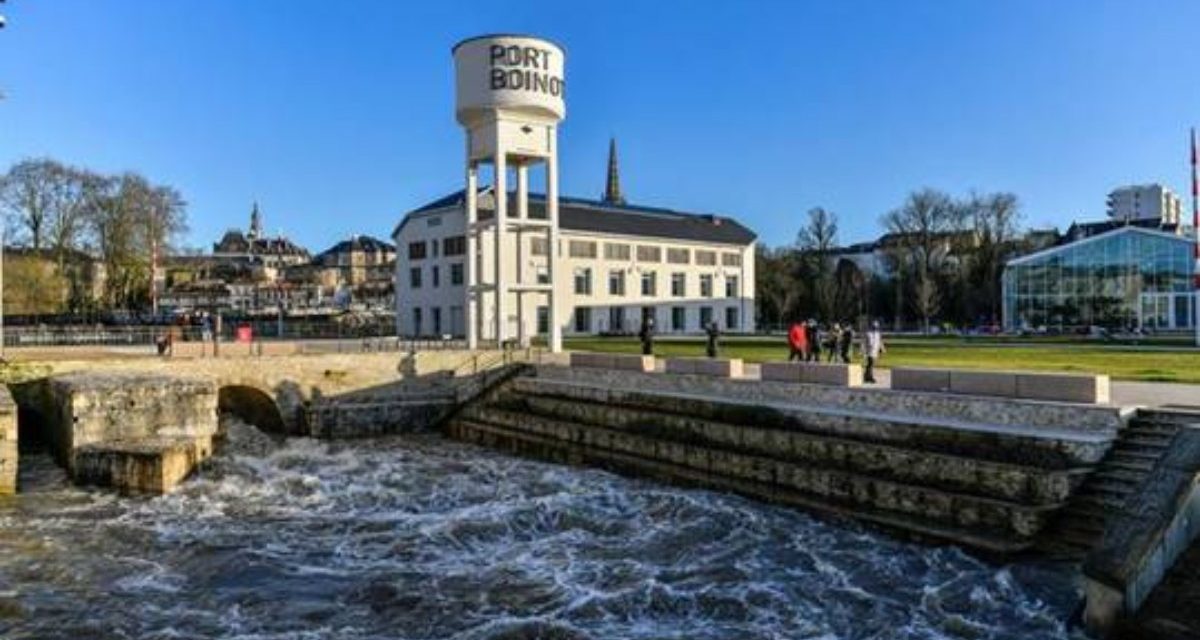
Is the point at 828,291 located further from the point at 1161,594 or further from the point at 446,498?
the point at 1161,594

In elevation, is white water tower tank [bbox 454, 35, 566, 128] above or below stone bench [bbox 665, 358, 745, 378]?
above

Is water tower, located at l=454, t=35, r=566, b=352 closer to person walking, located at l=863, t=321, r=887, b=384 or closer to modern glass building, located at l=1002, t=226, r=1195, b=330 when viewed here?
person walking, located at l=863, t=321, r=887, b=384

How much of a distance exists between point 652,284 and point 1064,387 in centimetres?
5687

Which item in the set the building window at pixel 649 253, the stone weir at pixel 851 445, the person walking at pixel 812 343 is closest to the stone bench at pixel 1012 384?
the stone weir at pixel 851 445

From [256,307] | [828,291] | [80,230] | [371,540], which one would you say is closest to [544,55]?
[371,540]

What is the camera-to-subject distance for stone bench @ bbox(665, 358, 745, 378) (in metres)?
24.8

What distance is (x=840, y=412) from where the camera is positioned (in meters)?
19.7

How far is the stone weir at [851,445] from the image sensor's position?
14812mm

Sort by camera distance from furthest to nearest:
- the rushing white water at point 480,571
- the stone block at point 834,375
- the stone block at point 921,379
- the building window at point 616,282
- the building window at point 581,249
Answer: the building window at point 616,282 → the building window at point 581,249 → the stone block at point 834,375 → the stone block at point 921,379 → the rushing white water at point 480,571

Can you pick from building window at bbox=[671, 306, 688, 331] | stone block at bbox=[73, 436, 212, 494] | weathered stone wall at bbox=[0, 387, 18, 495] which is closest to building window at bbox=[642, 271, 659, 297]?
building window at bbox=[671, 306, 688, 331]

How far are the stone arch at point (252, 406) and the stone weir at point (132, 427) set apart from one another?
5.60 m

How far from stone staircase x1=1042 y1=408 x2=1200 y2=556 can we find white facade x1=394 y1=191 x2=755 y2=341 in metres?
43.7

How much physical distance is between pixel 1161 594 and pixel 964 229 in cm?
7501

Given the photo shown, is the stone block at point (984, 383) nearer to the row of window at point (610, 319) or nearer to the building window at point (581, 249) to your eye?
the row of window at point (610, 319)
